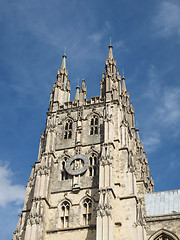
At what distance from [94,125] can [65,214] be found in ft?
34.6

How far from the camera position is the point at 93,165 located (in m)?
39.4

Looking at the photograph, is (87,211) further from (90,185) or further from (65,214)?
(90,185)

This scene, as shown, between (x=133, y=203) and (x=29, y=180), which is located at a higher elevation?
(x=29, y=180)

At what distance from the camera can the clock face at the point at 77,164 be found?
39094 millimetres

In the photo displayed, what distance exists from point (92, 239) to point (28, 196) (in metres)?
8.54

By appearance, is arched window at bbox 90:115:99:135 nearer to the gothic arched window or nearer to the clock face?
the clock face

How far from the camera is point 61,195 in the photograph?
3803 cm

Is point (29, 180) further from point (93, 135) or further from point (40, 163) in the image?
point (93, 135)

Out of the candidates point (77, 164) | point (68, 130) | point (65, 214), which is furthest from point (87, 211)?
point (68, 130)

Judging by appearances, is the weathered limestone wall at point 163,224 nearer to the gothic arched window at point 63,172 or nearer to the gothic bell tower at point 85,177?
the gothic bell tower at point 85,177

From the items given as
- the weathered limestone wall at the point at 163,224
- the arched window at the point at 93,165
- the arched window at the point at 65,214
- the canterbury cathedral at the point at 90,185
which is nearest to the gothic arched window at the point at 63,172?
the canterbury cathedral at the point at 90,185

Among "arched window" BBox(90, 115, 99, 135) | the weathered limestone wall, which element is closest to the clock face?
"arched window" BBox(90, 115, 99, 135)

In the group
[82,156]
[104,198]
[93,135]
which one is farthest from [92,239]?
[93,135]

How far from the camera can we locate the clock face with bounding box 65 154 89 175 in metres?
39.1
